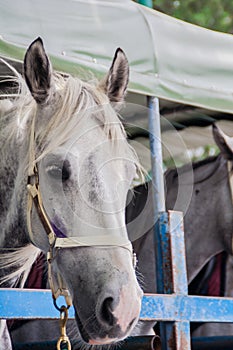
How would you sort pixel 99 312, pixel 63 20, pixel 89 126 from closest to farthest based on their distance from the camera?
pixel 99 312, pixel 89 126, pixel 63 20

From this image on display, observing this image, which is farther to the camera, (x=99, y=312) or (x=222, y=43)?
(x=222, y=43)

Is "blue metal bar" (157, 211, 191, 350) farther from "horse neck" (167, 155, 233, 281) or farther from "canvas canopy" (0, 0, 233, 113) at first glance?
"horse neck" (167, 155, 233, 281)

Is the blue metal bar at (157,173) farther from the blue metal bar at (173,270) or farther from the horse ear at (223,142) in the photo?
the horse ear at (223,142)

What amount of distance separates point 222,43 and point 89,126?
1239mm

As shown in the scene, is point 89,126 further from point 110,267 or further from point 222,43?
point 222,43

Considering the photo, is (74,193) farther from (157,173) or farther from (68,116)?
(157,173)

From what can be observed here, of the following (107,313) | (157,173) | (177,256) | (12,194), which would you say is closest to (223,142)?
(157,173)

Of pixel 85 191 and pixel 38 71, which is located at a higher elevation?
pixel 38 71

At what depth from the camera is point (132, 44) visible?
10.3 feet

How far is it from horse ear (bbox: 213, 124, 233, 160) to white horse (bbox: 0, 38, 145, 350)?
157cm

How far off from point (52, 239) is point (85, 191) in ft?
0.58

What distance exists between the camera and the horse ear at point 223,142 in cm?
414

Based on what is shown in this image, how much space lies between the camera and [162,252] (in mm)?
3010

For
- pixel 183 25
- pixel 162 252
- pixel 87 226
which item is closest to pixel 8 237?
pixel 87 226
